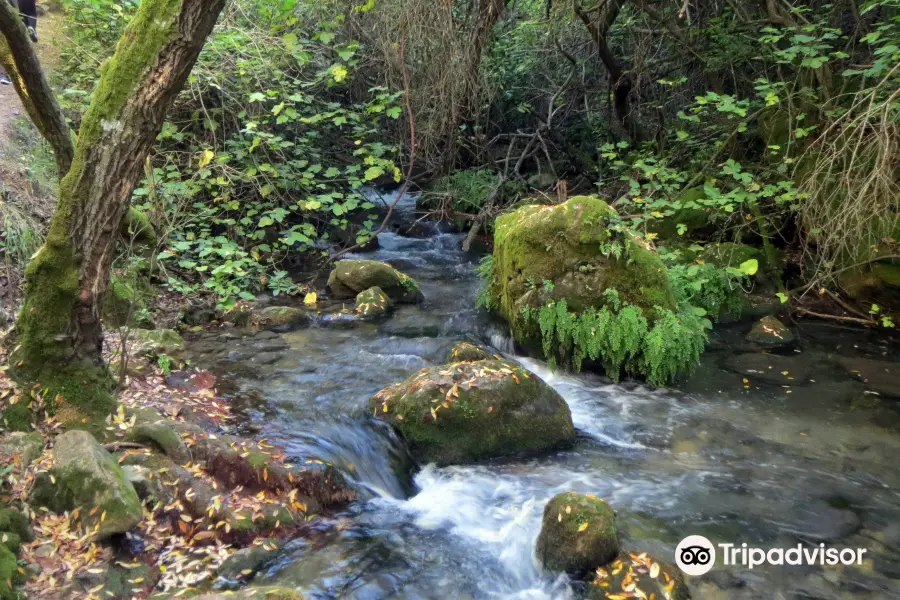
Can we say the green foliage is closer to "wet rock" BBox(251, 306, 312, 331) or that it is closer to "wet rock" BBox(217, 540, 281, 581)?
"wet rock" BBox(251, 306, 312, 331)

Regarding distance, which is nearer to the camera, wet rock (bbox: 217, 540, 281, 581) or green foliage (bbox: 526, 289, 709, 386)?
wet rock (bbox: 217, 540, 281, 581)

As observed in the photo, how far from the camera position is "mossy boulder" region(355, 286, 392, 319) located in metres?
8.74

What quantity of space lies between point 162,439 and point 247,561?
46.5 inches

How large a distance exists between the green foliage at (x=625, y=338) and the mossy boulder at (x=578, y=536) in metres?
2.79

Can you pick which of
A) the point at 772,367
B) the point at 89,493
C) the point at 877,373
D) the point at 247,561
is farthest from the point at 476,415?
the point at 877,373

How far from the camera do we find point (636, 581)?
3727mm

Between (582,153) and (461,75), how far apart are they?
538 centimetres

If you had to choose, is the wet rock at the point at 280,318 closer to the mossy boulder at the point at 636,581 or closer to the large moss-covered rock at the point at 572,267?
the large moss-covered rock at the point at 572,267

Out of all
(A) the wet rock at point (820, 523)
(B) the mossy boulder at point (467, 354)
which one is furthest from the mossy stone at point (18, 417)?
(A) the wet rock at point (820, 523)

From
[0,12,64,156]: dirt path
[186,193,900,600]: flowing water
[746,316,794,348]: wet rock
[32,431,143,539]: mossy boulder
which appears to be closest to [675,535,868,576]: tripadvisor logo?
[186,193,900,600]: flowing water

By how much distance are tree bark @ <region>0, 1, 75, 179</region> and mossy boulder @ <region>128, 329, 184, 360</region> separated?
7.02ft

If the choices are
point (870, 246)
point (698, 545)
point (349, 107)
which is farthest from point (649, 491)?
point (349, 107)

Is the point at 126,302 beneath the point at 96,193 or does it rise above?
beneath

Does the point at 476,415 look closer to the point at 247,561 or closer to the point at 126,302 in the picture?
the point at 247,561
